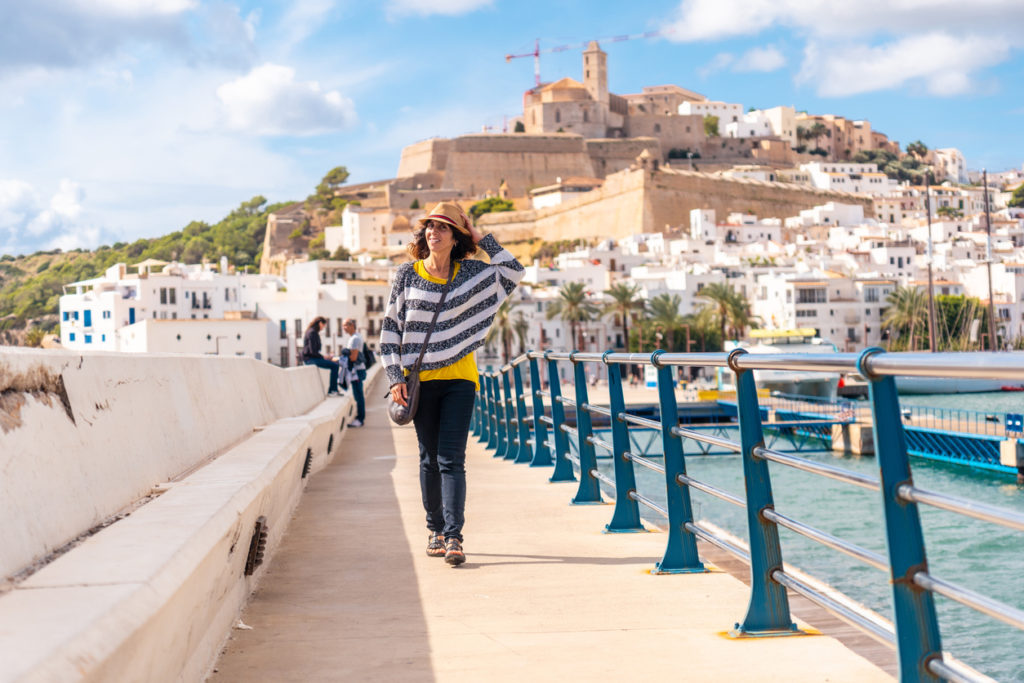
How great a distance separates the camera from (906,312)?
2960 inches

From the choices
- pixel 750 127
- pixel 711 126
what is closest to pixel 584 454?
pixel 711 126

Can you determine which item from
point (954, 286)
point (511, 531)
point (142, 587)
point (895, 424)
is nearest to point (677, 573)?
point (511, 531)

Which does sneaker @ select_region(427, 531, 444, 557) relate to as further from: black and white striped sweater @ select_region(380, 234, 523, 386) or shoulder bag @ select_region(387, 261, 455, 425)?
black and white striped sweater @ select_region(380, 234, 523, 386)

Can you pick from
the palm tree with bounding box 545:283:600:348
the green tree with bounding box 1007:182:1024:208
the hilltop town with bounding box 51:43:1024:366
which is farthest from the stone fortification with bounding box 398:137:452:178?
the green tree with bounding box 1007:182:1024:208

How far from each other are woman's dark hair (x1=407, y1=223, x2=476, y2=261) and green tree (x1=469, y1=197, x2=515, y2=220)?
351ft

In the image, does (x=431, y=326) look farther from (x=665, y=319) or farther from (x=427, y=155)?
(x=427, y=155)

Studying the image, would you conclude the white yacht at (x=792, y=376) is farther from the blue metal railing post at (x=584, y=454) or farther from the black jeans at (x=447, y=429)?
the black jeans at (x=447, y=429)

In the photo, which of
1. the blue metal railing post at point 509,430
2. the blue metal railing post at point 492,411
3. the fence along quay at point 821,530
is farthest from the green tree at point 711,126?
the fence along quay at point 821,530

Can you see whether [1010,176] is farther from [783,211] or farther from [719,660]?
[719,660]

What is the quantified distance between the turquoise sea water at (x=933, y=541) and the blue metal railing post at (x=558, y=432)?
4.74ft

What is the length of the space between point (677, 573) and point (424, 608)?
118 centimetres

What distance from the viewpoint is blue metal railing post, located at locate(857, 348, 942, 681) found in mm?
2596

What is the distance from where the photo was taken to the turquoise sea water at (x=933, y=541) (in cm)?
1334

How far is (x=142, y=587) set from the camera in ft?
7.79
